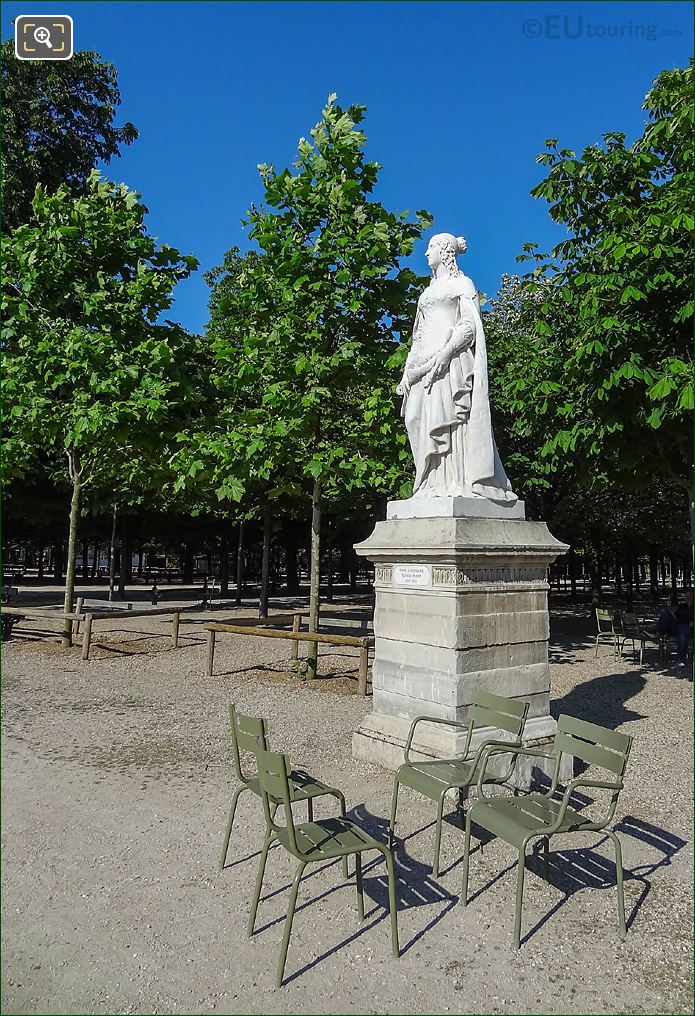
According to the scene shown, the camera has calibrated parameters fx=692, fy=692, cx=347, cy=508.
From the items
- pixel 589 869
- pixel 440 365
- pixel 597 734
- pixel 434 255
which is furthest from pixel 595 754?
pixel 434 255

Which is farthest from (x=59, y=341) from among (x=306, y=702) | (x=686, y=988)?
(x=686, y=988)

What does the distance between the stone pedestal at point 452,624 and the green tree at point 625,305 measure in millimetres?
3098

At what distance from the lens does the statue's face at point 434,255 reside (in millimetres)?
6656

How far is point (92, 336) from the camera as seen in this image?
1207cm

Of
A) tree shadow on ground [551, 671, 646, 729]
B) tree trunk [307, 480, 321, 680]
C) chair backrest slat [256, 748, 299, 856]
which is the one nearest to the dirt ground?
chair backrest slat [256, 748, 299, 856]

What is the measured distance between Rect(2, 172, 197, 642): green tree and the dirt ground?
5834mm

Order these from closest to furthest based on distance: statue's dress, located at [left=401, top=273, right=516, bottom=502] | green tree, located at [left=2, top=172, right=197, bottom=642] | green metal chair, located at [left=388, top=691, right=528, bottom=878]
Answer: green metal chair, located at [left=388, top=691, right=528, bottom=878], statue's dress, located at [left=401, top=273, right=516, bottom=502], green tree, located at [left=2, top=172, right=197, bottom=642]

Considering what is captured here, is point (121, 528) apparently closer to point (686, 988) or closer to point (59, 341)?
point (59, 341)

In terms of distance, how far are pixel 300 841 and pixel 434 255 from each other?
207 inches

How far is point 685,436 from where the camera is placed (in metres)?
9.59

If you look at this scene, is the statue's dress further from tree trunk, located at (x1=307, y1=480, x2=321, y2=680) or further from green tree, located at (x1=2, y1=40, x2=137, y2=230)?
green tree, located at (x1=2, y1=40, x2=137, y2=230)

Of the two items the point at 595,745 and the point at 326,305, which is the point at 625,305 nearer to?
the point at 326,305

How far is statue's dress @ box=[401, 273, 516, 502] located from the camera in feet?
21.0

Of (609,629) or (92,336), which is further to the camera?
(609,629)
